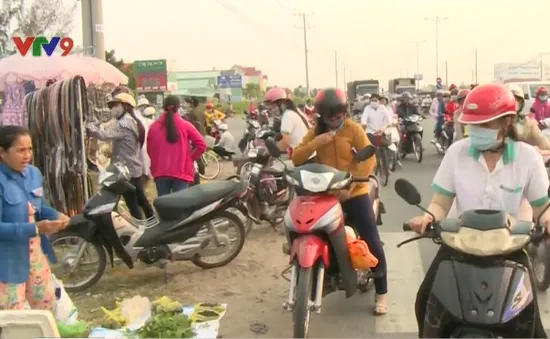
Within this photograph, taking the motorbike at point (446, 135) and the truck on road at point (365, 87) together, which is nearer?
the motorbike at point (446, 135)

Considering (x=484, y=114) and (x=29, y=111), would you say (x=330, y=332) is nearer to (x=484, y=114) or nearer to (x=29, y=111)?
(x=484, y=114)

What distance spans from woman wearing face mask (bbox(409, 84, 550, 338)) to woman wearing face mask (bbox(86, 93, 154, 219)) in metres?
4.55

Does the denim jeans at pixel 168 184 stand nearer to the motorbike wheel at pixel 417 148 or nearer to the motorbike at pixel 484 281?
the motorbike at pixel 484 281

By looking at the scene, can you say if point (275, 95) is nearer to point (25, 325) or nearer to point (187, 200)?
point (187, 200)

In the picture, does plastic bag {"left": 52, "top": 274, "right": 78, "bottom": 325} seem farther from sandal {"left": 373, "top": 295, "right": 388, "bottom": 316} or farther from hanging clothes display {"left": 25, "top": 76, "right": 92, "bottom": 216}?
hanging clothes display {"left": 25, "top": 76, "right": 92, "bottom": 216}

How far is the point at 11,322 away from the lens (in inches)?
123

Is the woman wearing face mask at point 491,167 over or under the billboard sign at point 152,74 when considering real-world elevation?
under

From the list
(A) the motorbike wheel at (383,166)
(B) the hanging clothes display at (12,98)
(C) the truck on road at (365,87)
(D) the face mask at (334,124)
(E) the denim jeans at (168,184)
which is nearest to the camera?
(D) the face mask at (334,124)

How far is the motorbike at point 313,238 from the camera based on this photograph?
4289 millimetres

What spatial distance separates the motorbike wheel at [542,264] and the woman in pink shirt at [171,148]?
346 centimetres

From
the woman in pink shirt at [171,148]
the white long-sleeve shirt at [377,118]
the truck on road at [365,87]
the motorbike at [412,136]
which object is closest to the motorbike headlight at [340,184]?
the woman in pink shirt at [171,148]

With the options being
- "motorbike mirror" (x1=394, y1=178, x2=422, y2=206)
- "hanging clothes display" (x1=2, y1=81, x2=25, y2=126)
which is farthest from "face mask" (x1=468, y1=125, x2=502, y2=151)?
"hanging clothes display" (x1=2, y1=81, x2=25, y2=126)

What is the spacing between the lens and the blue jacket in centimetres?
386

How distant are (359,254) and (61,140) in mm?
4048
